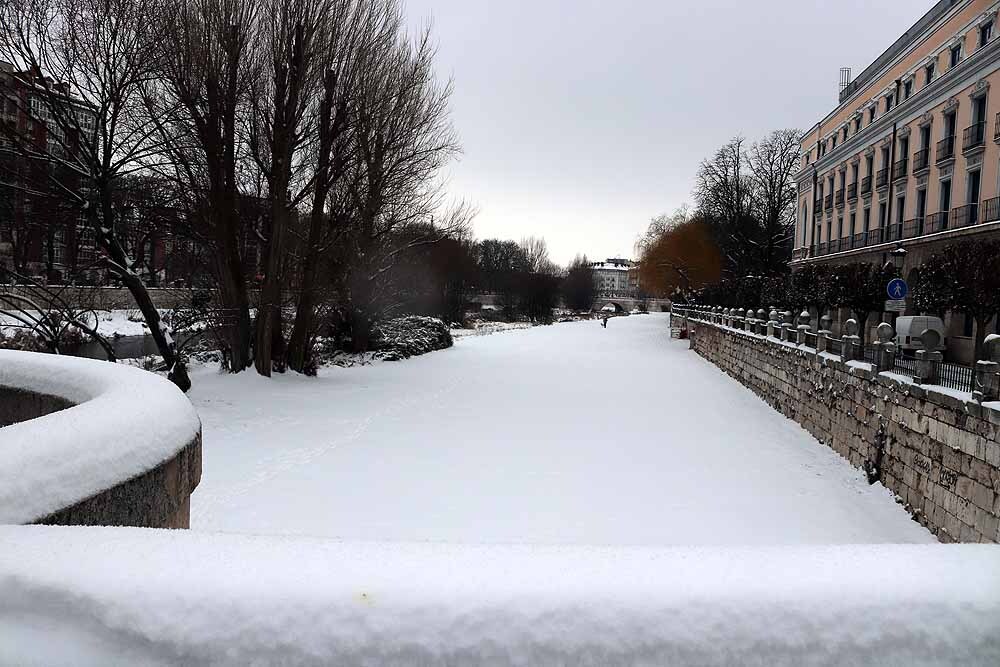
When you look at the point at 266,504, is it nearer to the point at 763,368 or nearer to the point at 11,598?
the point at 11,598

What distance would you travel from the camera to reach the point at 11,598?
1.60 metres

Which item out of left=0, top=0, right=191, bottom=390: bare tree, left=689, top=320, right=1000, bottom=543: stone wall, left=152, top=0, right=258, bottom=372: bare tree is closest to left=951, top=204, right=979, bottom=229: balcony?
left=689, top=320, right=1000, bottom=543: stone wall

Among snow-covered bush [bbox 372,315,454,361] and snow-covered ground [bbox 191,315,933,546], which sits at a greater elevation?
snow-covered bush [bbox 372,315,454,361]

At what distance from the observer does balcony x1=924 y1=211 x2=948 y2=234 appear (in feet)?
82.5

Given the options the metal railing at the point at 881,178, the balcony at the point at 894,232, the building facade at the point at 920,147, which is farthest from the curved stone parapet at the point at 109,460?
the metal railing at the point at 881,178

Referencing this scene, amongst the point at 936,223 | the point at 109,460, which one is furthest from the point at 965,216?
the point at 109,460

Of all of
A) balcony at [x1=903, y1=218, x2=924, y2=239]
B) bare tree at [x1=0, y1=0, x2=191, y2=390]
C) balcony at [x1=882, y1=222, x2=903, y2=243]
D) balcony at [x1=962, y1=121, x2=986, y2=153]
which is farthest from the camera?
balcony at [x1=882, y1=222, x2=903, y2=243]

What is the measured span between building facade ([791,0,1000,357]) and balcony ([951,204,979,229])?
0.12ft

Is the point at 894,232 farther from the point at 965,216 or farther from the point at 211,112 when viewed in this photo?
the point at 211,112

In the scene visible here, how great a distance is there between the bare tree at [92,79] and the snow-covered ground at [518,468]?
156 inches

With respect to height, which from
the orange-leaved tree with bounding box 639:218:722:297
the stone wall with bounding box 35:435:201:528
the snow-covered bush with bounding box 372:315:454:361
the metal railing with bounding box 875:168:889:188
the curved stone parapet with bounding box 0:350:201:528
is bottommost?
the snow-covered bush with bounding box 372:315:454:361

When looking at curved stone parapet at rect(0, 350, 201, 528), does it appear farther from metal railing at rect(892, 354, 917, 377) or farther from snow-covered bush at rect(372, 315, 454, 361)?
snow-covered bush at rect(372, 315, 454, 361)

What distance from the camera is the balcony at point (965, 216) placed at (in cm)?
2325

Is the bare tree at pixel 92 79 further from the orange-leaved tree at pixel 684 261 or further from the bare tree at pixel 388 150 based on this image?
the orange-leaved tree at pixel 684 261
